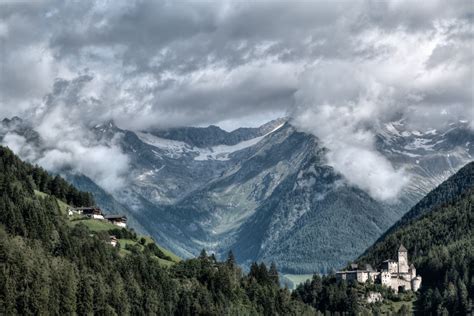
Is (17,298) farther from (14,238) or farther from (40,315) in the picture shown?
(14,238)

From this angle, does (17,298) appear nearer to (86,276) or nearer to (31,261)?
(31,261)

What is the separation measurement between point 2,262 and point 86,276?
21.0 m

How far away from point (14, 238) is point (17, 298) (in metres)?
18.8

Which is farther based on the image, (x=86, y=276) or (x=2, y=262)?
(x=86, y=276)

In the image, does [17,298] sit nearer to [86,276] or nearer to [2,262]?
[2,262]

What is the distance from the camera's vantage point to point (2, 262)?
597 ft

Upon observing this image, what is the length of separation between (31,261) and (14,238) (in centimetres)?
1132

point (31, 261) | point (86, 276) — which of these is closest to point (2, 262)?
point (31, 261)

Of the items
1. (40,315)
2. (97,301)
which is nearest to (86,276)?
(97,301)

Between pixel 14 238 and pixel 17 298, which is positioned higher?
pixel 14 238

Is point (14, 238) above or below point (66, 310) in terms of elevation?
above

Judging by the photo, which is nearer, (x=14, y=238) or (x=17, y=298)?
(x=17, y=298)

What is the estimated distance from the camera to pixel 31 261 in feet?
610

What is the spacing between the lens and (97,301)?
Result: 197 metres
